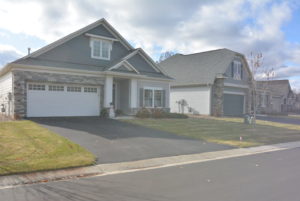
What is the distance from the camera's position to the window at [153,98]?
20.1m

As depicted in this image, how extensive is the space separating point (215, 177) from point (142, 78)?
14.1m

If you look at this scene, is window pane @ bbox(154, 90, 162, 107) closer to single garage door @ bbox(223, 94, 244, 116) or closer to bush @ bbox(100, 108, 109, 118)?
bush @ bbox(100, 108, 109, 118)

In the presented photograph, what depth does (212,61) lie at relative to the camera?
26.8 metres

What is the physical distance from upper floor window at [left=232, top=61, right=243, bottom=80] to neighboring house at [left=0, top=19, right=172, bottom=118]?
9564 mm

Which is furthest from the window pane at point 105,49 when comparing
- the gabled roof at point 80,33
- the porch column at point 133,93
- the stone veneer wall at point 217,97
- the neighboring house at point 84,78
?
the stone veneer wall at point 217,97

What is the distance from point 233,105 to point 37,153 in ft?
78.3

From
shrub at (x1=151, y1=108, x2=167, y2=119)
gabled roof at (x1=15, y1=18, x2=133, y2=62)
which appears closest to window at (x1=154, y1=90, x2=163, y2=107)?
shrub at (x1=151, y1=108, x2=167, y2=119)

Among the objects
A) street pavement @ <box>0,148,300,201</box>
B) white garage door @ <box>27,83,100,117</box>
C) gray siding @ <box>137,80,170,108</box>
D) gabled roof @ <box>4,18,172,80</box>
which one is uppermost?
gabled roof @ <box>4,18,172,80</box>

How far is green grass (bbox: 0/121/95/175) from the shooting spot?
20.5 ft

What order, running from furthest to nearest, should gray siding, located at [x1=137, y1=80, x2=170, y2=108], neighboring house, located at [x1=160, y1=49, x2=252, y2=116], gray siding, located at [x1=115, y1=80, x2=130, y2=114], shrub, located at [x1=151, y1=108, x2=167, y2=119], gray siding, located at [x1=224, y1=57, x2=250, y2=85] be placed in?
1. gray siding, located at [x1=224, y1=57, x2=250, y2=85]
2. neighboring house, located at [x1=160, y1=49, x2=252, y2=116]
3. gray siding, located at [x1=137, y1=80, x2=170, y2=108]
4. gray siding, located at [x1=115, y1=80, x2=130, y2=114]
5. shrub, located at [x1=151, y1=108, x2=167, y2=119]

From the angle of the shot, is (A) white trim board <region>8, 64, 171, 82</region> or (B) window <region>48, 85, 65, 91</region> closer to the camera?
(A) white trim board <region>8, 64, 171, 82</region>

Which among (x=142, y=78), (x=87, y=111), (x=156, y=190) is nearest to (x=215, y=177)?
(x=156, y=190)

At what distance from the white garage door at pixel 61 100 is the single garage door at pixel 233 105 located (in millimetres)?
15057

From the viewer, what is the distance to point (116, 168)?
6.65m
